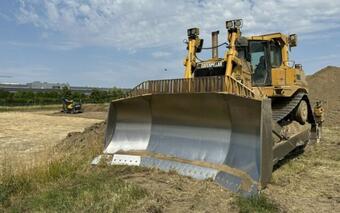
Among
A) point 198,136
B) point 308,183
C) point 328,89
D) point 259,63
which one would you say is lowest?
point 308,183

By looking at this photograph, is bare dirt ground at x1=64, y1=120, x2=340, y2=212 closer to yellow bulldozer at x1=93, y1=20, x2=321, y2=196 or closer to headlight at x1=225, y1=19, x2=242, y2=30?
yellow bulldozer at x1=93, y1=20, x2=321, y2=196

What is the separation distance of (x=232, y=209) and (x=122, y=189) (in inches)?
58.6

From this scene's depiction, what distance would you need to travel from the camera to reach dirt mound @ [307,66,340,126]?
66.9 feet

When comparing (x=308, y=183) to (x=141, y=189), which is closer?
(x=141, y=189)

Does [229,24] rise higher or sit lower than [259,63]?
higher

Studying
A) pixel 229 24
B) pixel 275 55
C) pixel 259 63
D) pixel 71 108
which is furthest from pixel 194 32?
pixel 71 108

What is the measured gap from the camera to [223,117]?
695cm

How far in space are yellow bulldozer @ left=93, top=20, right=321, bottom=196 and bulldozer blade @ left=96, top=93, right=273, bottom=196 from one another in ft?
0.05

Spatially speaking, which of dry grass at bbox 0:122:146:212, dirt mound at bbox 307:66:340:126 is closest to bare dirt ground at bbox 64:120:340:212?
dry grass at bbox 0:122:146:212

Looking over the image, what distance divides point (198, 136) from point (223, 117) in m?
0.69

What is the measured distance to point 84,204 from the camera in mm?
5145

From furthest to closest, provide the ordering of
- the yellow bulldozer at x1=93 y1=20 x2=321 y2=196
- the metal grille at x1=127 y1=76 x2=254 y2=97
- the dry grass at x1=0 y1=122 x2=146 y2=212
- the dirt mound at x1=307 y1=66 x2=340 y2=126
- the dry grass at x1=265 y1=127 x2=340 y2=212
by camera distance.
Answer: the dirt mound at x1=307 y1=66 x2=340 y2=126 < the metal grille at x1=127 y1=76 x2=254 y2=97 < the yellow bulldozer at x1=93 y1=20 x2=321 y2=196 < the dry grass at x1=265 y1=127 x2=340 y2=212 < the dry grass at x1=0 y1=122 x2=146 y2=212

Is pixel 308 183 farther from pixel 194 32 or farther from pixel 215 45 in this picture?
pixel 194 32

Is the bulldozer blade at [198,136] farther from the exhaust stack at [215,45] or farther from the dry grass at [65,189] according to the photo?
the exhaust stack at [215,45]
